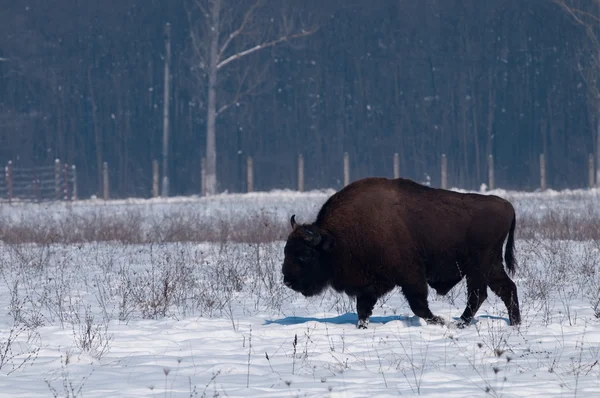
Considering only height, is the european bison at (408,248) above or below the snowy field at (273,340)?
above

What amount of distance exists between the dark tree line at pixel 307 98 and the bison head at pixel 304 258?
126ft

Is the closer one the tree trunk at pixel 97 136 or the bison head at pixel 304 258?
the bison head at pixel 304 258

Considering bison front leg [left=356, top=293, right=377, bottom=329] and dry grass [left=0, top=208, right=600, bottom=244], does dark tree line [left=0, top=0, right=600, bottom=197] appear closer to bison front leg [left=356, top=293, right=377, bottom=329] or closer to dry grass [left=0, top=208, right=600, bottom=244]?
dry grass [left=0, top=208, right=600, bottom=244]

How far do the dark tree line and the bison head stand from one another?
3854 cm

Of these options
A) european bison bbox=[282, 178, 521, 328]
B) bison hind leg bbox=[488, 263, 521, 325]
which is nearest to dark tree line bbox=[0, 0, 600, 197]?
european bison bbox=[282, 178, 521, 328]

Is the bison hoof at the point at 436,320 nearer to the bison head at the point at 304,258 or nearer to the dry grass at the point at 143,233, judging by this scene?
the bison head at the point at 304,258

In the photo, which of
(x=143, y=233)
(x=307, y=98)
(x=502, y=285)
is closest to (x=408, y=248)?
(x=502, y=285)

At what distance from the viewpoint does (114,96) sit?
4966 cm

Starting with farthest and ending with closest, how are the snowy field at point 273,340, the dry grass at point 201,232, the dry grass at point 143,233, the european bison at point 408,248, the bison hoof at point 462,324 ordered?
1. the dry grass at point 143,233
2. the dry grass at point 201,232
3. the european bison at point 408,248
4. the bison hoof at point 462,324
5. the snowy field at point 273,340

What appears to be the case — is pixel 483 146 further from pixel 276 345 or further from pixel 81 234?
pixel 276 345

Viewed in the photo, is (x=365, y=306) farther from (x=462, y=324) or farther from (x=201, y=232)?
(x=201, y=232)

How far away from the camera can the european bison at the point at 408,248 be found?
29.7 ft

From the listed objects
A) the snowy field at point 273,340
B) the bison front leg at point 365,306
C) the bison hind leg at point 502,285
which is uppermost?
the bison hind leg at point 502,285

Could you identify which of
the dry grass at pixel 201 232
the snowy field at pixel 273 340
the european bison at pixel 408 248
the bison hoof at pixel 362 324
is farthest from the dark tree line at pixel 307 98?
the bison hoof at pixel 362 324
